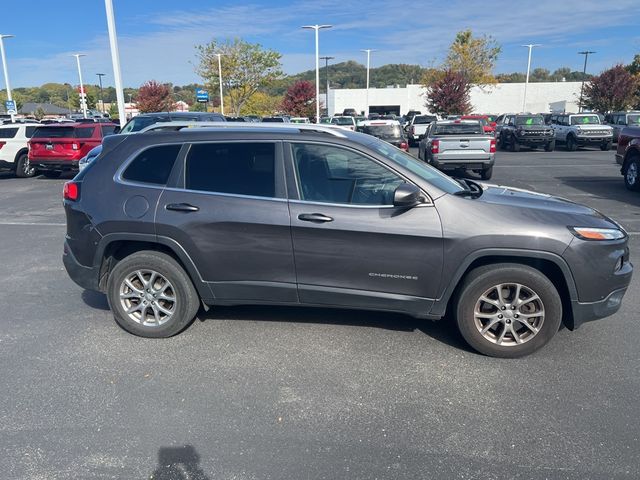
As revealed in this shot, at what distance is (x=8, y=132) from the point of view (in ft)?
51.6

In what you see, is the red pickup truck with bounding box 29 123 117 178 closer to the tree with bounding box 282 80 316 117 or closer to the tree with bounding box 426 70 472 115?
the tree with bounding box 426 70 472 115

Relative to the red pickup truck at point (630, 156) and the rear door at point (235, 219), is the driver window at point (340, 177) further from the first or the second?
the red pickup truck at point (630, 156)

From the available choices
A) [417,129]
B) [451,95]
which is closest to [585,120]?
[417,129]

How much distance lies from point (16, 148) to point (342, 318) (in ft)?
49.5

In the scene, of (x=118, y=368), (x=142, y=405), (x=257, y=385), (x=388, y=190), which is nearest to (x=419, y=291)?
(x=388, y=190)

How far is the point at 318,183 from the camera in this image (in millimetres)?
4016

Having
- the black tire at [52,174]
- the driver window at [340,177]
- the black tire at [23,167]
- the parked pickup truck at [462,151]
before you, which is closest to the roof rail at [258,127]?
the driver window at [340,177]

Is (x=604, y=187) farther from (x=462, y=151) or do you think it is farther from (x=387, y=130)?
(x=387, y=130)

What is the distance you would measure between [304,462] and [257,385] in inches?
35.7

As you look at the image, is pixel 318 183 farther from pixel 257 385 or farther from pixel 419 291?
pixel 257 385

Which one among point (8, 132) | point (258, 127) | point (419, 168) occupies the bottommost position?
point (8, 132)

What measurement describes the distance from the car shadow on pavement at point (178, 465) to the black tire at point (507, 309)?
2.20 m

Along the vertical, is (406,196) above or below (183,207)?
above

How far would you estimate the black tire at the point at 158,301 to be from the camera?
4.25 metres
